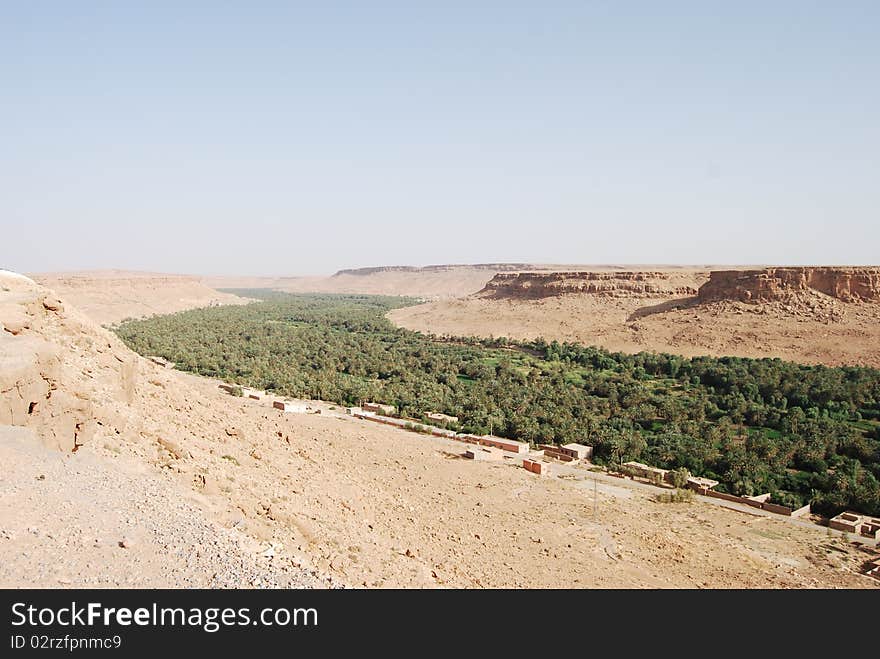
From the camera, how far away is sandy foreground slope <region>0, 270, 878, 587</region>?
286 inches

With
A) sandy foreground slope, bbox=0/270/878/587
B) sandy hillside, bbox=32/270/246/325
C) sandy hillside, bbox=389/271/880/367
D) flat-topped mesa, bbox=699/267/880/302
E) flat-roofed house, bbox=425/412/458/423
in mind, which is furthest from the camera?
sandy hillside, bbox=32/270/246/325

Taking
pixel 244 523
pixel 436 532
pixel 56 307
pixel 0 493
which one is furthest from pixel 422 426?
pixel 0 493

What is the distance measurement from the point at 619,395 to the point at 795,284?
1344 inches

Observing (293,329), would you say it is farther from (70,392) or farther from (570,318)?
(70,392)

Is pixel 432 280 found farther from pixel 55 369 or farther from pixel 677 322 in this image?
pixel 55 369

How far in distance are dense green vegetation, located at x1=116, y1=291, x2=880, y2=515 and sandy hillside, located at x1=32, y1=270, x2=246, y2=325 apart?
82.1 feet

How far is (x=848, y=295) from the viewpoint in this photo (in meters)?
56.2

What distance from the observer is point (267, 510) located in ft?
32.1

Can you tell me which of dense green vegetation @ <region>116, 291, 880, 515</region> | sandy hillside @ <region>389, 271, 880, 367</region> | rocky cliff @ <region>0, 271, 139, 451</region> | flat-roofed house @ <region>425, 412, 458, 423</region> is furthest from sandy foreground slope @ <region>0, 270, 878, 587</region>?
sandy hillside @ <region>389, 271, 880, 367</region>

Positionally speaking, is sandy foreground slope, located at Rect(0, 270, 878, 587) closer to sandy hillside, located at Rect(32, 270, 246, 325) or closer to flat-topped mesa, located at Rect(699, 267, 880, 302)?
flat-topped mesa, located at Rect(699, 267, 880, 302)

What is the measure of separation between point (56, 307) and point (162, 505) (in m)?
6.73

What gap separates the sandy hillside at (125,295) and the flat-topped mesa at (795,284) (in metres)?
70.1

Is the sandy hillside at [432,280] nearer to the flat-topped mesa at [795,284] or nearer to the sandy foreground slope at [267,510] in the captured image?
the flat-topped mesa at [795,284]
